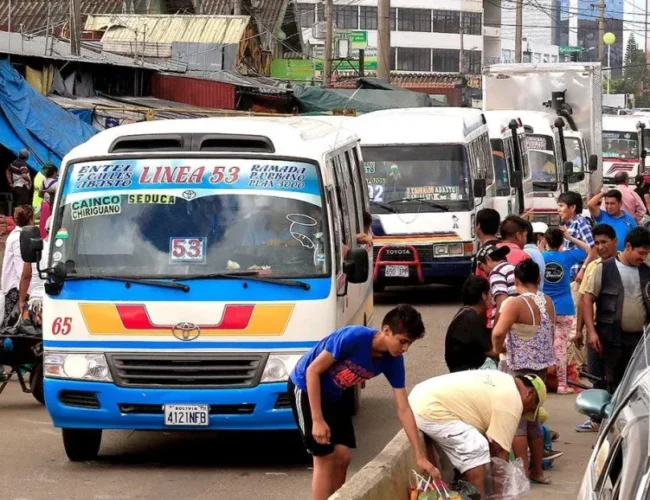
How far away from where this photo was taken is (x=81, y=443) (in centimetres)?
952

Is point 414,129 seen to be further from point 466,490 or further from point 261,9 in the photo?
point 261,9

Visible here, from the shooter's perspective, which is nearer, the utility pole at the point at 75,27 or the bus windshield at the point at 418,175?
the bus windshield at the point at 418,175

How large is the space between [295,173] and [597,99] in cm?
2198

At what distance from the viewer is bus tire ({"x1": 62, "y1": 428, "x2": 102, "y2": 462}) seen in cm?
945

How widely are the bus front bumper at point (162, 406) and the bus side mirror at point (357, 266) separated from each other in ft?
3.25

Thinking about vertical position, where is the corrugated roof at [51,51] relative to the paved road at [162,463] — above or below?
above

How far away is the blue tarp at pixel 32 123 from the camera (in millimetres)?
25188

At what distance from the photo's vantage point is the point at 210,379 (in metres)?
8.99

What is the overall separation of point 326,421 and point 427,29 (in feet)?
283

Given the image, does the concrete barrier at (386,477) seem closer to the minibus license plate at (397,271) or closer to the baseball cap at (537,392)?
the baseball cap at (537,392)

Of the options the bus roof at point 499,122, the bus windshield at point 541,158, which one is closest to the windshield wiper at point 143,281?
the bus roof at point 499,122

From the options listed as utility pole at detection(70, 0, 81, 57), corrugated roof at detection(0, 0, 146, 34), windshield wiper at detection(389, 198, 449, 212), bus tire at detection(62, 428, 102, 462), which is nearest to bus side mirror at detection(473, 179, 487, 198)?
windshield wiper at detection(389, 198, 449, 212)

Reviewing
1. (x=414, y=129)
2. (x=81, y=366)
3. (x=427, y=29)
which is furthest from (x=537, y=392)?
(x=427, y=29)

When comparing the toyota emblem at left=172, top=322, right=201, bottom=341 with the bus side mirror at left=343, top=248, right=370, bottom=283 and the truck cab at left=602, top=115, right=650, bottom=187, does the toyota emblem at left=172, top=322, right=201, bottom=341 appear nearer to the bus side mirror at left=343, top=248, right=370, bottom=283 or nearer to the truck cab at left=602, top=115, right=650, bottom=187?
the bus side mirror at left=343, top=248, right=370, bottom=283
